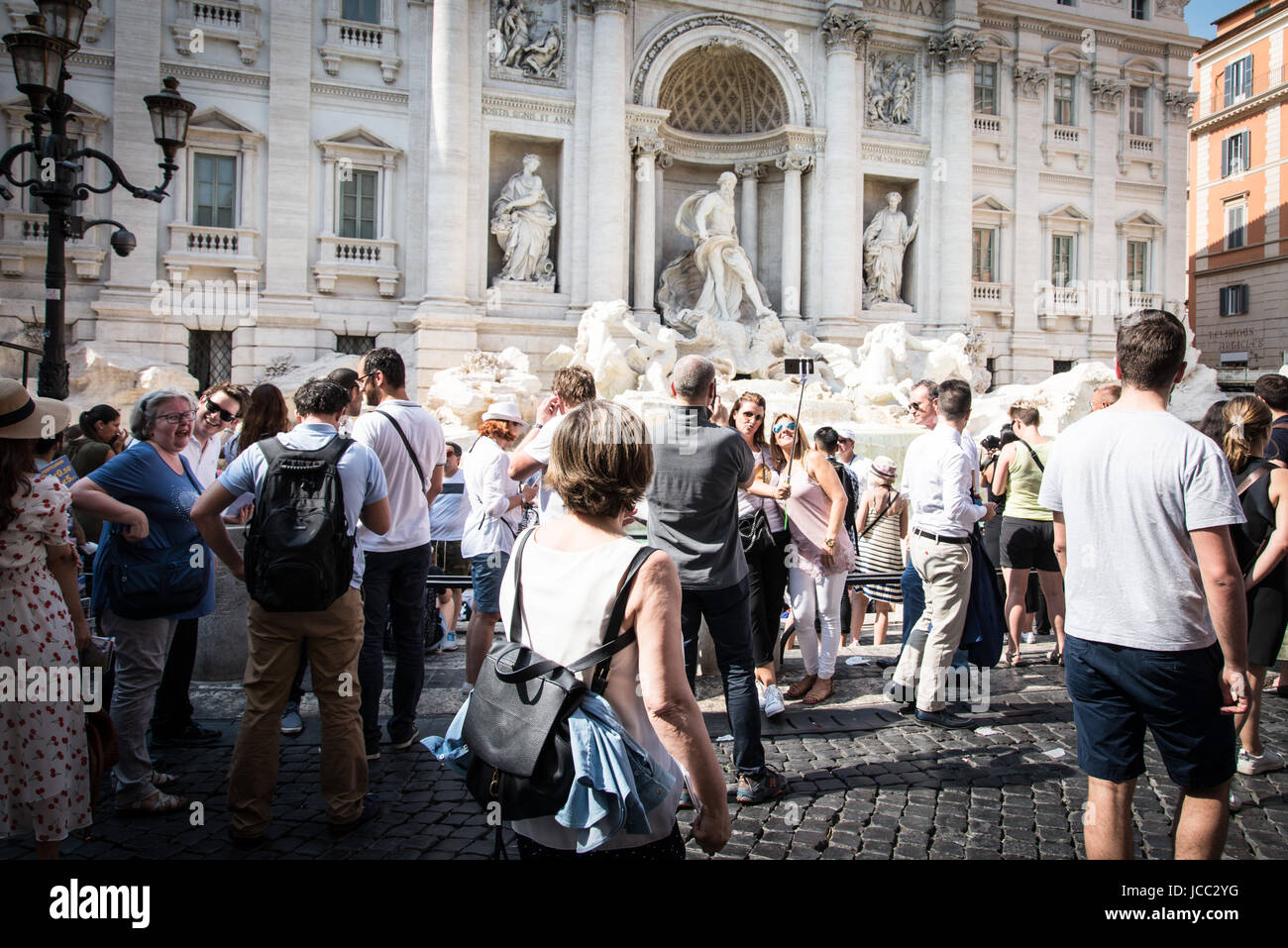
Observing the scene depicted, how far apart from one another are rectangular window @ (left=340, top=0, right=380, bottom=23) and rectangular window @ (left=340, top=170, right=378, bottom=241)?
3.01 m

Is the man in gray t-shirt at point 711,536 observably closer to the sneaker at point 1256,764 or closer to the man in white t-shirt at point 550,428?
the man in white t-shirt at point 550,428

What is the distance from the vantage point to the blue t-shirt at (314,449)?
3521 mm

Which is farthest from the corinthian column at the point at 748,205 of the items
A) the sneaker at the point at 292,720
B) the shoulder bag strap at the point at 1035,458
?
the sneaker at the point at 292,720

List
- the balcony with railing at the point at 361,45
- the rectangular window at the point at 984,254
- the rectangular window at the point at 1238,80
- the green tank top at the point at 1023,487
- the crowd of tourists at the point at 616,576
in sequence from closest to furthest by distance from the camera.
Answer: the crowd of tourists at the point at 616,576, the green tank top at the point at 1023,487, the balcony with railing at the point at 361,45, the rectangular window at the point at 984,254, the rectangular window at the point at 1238,80

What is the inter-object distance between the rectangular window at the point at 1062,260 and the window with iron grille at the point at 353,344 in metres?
17.1

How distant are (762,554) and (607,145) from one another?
47.9ft

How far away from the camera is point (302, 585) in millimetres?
3357

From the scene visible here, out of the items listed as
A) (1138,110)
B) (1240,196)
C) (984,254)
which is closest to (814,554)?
(984,254)

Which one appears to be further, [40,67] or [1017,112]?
[1017,112]

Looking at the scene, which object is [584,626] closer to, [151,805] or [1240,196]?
[151,805]
